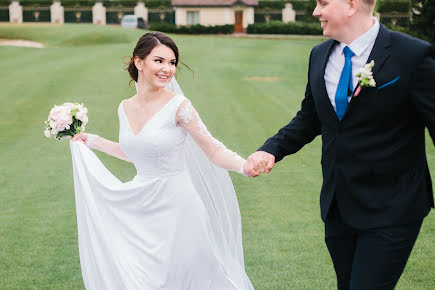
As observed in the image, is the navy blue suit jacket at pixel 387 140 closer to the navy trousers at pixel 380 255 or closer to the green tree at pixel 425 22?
the navy trousers at pixel 380 255

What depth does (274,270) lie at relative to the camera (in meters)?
6.83

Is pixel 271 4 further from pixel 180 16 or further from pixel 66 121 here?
pixel 66 121

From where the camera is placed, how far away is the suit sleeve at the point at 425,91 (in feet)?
11.7

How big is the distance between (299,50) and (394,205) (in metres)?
35.0

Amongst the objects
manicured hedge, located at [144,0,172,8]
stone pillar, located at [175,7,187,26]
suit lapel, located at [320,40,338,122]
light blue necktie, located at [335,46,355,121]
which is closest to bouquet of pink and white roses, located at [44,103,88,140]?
suit lapel, located at [320,40,338,122]

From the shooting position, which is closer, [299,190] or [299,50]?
[299,190]

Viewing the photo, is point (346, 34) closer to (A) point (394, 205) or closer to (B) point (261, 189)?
(A) point (394, 205)

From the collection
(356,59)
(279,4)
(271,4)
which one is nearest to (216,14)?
(271,4)

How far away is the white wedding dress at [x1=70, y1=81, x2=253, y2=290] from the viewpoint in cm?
507

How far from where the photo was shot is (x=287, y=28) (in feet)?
178

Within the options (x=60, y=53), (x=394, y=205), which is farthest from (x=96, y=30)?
(x=394, y=205)

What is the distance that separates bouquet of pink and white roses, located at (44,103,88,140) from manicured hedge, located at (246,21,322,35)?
48.2 m

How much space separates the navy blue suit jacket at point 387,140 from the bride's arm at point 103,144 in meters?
2.33

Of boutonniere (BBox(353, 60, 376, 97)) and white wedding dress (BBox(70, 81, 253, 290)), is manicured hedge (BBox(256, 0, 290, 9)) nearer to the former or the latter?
white wedding dress (BBox(70, 81, 253, 290))
